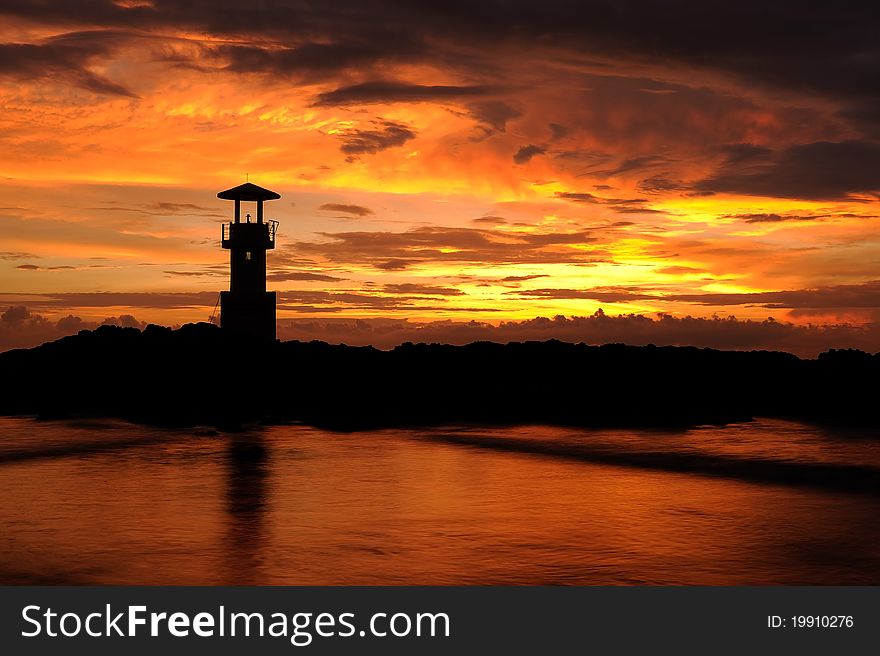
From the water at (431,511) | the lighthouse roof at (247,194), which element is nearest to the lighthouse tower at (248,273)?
the lighthouse roof at (247,194)

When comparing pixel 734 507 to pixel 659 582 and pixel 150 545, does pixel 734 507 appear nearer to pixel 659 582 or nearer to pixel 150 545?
pixel 659 582

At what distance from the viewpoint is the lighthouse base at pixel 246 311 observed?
42.8 meters

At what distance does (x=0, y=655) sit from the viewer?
400 inches

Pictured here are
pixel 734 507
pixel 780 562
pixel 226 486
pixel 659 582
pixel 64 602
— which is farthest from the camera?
pixel 226 486

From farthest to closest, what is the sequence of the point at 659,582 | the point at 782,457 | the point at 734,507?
the point at 782,457
the point at 734,507
the point at 659,582

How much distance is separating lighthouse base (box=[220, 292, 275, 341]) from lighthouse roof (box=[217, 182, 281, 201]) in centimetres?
424

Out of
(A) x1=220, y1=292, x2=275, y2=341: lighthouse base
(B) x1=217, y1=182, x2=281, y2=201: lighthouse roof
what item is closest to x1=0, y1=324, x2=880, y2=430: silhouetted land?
(A) x1=220, y1=292, x2=275, y2=341: lighthouse base

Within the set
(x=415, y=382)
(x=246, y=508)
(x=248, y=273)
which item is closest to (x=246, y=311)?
(x=248, y=273)

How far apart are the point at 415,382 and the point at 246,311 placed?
11.2 meters

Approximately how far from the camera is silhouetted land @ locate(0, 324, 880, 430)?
4231 cm

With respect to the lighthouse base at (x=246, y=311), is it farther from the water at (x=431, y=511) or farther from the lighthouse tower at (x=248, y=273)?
the water at (x=431, y=511)

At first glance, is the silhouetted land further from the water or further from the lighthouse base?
the water

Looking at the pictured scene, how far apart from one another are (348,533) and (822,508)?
31.8 ft

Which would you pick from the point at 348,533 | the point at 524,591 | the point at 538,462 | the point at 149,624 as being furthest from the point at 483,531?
the point at 538,462
